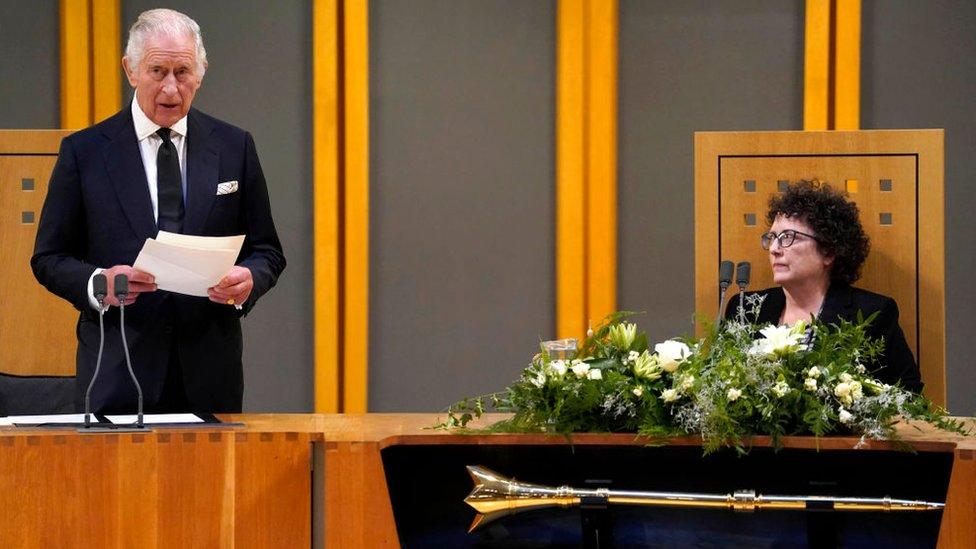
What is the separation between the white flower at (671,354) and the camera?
2.46 meters

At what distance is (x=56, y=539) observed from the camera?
2445 mm

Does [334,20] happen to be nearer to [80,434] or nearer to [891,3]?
[891,3]

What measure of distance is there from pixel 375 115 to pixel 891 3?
2050 millimetres

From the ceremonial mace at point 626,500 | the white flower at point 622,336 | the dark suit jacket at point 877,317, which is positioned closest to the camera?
the ceremonial mace at point 626,500

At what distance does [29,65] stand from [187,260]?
2.71m

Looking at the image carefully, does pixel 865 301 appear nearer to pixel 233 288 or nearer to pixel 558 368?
pixel 558 368

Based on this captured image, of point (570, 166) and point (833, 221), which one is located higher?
point (570, 166)

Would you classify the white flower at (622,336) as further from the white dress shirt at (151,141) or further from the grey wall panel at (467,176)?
the grey wall panel at (467,176)

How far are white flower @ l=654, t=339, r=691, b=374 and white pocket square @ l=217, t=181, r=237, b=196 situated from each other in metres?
1.32

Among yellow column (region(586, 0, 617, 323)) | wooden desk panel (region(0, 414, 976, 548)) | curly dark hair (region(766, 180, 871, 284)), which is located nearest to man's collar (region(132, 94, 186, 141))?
wooden desk panel (region(0, 414, 976, 548))

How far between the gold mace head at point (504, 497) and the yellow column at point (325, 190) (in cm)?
282

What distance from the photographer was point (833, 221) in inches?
145

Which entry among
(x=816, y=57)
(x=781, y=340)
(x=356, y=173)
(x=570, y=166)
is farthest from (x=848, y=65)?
(x=781, y=340)

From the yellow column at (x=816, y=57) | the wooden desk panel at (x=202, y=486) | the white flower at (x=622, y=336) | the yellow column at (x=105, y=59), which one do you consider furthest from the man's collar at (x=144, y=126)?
the yellow column at (x=816, y=57)
